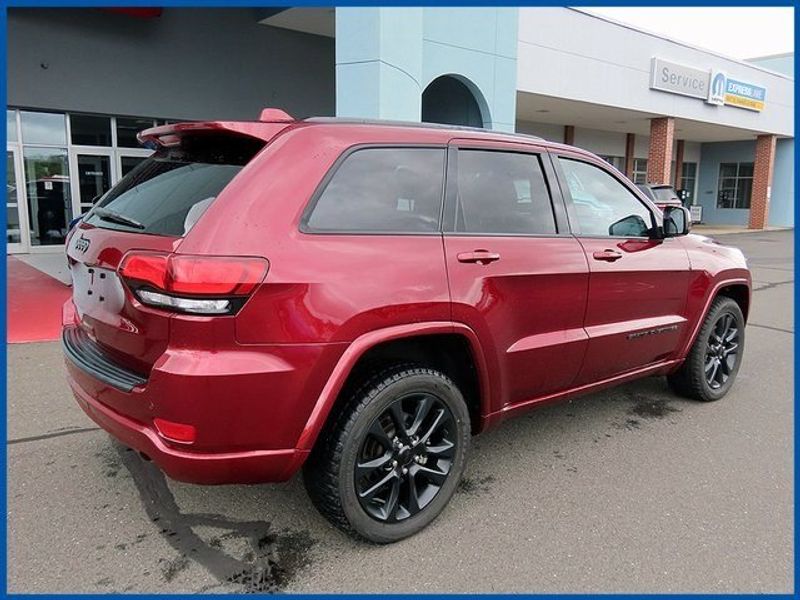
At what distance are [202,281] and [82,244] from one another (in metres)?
1.04

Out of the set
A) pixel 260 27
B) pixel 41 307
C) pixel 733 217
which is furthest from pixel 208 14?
pixel 733 217

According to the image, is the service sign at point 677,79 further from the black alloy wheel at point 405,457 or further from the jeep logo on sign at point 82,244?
the jeep logo on sign at point 82,244

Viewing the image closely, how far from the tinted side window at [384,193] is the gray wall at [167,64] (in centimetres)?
1212

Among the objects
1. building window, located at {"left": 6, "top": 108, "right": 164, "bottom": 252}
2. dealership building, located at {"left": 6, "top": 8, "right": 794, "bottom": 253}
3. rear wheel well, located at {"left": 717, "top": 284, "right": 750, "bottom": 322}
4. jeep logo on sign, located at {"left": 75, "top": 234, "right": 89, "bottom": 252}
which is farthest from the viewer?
building window, located at {"left": 6, "top": 108, "right": 164, "bottom": 252}

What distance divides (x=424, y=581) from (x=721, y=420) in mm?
2936

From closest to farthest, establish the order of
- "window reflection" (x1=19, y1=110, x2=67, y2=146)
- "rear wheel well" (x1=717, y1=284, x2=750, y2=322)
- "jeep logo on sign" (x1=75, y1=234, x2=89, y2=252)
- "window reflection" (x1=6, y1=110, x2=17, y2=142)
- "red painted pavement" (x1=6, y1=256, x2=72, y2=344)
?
"jeep logo on sign" (x1=75, y1=234, x2=89, y2=252) < "rear wheel well" (x1=717, y1=284, x2=750, y2=322) < "red painted pavement" (x1=6, y1=256, x2=72, y2=344) < "window reflection" (x1=6, y1=110, x2=17, y2=142) < "window reflection" (x1=19, y1=110, x2=67, y2=146)

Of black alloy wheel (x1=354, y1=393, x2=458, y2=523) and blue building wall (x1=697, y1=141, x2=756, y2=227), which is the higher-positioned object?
blue building wall (x1=697, y1=141, x2=756, y2=227)

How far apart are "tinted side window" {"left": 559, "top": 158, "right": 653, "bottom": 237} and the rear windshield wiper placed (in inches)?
93.8

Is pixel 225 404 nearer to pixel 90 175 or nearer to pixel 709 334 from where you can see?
pixel 709 334

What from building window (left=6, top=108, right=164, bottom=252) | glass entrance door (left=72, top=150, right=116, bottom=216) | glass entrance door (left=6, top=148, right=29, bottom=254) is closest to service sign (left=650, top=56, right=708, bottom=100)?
building window (left=6, top=108, right=164, bottom=252)

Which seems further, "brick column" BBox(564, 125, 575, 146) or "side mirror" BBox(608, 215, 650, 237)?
"brick column" BBox(564, 125, 575, 146)

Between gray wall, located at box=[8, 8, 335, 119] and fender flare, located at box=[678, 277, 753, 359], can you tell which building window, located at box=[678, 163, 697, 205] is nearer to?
gray wall, located at box=[8, 8, 335, 119]

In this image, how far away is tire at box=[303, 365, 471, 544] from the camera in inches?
102

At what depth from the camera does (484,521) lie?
9.82ft
